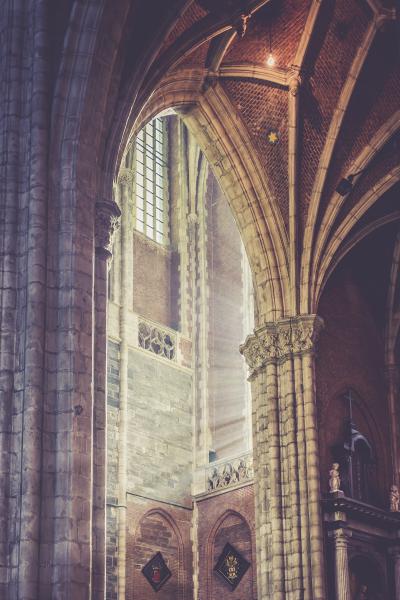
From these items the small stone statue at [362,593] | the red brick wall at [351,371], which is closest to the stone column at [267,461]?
the red brick wall at [351,371]

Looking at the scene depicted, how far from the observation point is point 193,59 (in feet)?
66.5

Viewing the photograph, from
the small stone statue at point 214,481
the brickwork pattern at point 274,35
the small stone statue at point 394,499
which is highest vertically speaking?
the brickwork pattern at point 274,35

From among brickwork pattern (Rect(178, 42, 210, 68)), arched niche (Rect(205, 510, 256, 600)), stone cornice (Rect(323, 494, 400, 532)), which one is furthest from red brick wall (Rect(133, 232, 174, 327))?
stone cornice (Rect(323, 494, 400, 532))

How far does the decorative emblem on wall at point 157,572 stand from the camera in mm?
25281

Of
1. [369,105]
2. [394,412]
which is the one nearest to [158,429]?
[394,412]

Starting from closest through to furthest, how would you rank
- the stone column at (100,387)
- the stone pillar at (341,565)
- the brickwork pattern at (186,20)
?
the stone column at (100,387) < the brickwork pattern at (186,20) < the stone pillar at (341,565)

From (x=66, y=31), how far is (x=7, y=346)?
14.4 feet

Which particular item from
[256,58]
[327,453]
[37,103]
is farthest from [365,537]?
[37,103]

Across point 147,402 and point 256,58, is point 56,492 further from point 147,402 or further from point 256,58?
point 147,402

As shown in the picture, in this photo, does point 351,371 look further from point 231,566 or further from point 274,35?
point 274,35

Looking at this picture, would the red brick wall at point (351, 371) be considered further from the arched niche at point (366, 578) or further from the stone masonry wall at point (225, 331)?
the stone masonry wall at point (225, 331)

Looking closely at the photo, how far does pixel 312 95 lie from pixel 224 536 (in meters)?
10.3

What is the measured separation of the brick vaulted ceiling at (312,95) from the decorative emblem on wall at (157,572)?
750 centimetres

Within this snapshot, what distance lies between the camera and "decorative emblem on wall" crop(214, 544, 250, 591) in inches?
993
